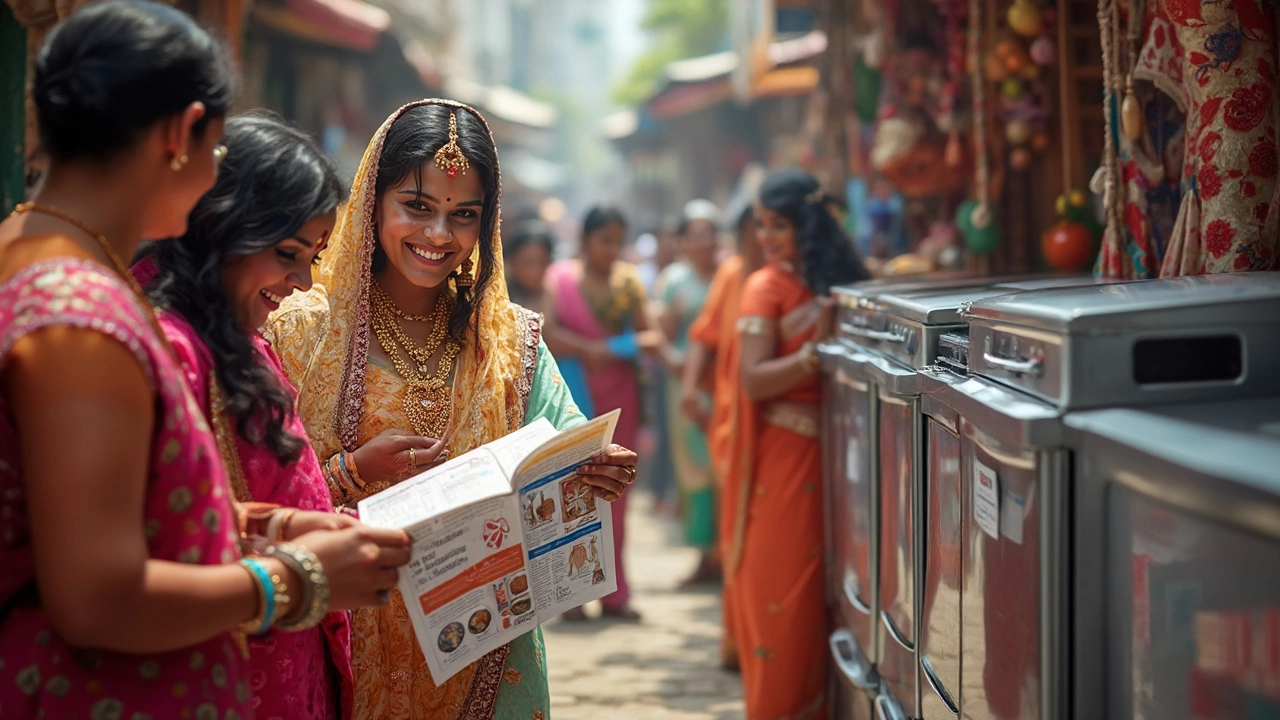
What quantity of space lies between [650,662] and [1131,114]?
10.1 ft

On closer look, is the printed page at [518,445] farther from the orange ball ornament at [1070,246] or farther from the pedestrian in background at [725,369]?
the orange ball ornament at [1070,246]

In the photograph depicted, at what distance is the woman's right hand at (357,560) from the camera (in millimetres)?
1461

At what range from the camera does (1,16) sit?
148 inches

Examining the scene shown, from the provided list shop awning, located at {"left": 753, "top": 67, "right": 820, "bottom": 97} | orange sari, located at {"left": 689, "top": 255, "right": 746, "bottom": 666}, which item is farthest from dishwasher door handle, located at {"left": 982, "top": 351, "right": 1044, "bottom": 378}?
shop awning, located at {"left": 753, "top": 67, "right": 820, "bottom": 97}

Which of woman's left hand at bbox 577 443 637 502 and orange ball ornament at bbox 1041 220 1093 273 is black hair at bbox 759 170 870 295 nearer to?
orange ball ornament at bbox 1041 220 1093 273

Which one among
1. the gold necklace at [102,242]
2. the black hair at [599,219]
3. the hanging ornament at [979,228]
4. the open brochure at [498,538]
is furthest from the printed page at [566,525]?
the black hair at [599,219]

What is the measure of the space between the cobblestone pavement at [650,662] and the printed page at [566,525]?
228 cm

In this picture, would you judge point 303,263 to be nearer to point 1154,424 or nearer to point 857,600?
point 1154,424

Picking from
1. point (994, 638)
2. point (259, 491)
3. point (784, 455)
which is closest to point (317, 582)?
point (259, 491)

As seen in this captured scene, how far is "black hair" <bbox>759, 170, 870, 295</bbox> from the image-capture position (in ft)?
12.8

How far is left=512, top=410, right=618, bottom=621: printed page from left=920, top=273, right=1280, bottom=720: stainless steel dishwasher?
0.61m

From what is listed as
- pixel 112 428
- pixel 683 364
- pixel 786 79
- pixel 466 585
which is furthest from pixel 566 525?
pixel 786 79

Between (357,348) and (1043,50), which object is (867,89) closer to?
(1043,50)

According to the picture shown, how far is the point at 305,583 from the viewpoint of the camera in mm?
1413
